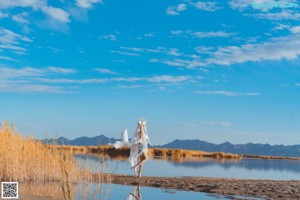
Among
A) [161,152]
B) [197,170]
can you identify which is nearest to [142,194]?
[197,170]

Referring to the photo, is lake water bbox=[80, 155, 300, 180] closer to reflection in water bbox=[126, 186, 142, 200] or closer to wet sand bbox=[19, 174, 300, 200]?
wet sand bbox=[19, 174, 300, 200]

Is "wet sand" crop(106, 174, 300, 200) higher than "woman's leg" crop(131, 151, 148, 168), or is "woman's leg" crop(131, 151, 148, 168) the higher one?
"woman's leg" crop(131, 151, 148, 168)

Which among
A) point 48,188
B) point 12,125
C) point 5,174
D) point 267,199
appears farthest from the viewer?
point 12,125

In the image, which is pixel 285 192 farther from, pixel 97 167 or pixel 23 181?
pixel 23 181

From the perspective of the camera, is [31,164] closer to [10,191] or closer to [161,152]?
[10,191]

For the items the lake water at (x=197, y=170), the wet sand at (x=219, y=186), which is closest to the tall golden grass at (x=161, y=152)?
the lake water at (x=197, y=170)

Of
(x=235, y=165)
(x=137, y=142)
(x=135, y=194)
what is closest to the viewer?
(x=135, y=194)

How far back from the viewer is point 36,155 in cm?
1836

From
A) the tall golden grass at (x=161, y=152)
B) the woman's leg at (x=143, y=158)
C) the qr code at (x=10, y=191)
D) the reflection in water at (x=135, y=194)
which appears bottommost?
the reflection in water at (x=135, y=194)

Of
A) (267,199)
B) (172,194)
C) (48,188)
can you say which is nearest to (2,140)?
(48,188)

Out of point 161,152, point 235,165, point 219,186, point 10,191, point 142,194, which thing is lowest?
point 142,194

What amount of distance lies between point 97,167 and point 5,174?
308 cm

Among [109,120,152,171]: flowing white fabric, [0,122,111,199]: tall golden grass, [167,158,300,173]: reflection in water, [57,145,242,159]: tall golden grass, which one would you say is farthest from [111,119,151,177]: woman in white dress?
[57,145,242,159]: tall golden grass

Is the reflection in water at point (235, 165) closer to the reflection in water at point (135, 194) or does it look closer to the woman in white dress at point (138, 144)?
the woman in white dress at point (138, 144)
